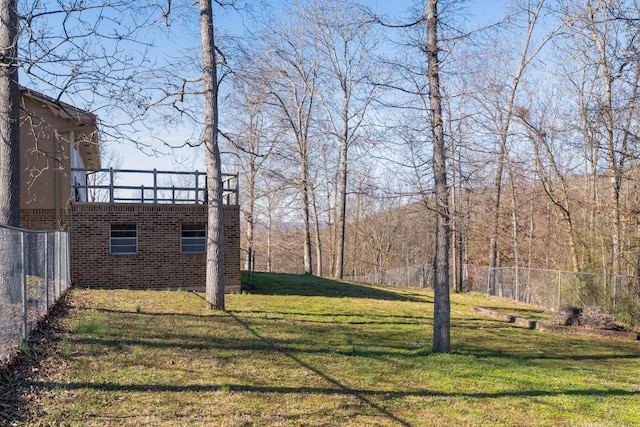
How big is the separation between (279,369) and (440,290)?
128 inches

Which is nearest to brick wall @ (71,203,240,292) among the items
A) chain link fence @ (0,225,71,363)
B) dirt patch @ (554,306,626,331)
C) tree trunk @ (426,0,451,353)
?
chain link fence @ (0,225,71,363)

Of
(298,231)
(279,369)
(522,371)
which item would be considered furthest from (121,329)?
(298,231)

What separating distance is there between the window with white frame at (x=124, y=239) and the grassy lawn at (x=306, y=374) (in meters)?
3.95

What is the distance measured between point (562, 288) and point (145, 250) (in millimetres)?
14111

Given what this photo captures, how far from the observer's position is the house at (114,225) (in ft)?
54.0

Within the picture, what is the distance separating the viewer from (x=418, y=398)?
6.83 m

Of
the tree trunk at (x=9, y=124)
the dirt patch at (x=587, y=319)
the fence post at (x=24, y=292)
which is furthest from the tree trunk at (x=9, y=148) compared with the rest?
the dirt patch at (x=587, y=319)

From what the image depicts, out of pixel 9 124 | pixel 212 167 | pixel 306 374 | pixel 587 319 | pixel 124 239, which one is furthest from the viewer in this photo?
pixel 124 239

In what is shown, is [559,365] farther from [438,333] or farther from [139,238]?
[139,238]

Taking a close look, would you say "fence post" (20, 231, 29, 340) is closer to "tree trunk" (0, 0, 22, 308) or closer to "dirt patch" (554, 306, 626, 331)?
"tree trunk" (0, 0, 22, 308)

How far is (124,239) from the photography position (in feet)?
55.5

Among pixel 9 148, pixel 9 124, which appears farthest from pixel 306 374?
pixel 9 124

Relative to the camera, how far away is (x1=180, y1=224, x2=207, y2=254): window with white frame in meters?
17.4

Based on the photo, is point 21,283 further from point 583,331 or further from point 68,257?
point 583,331
